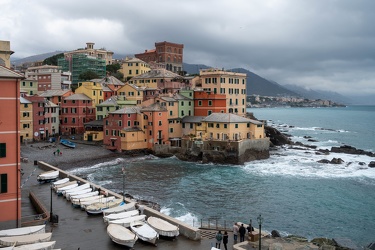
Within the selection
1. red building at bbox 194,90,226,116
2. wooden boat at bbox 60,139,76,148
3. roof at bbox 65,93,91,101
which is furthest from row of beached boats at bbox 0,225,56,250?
roof at bbox 65,93,91,101

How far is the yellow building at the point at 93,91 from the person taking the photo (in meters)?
87.2

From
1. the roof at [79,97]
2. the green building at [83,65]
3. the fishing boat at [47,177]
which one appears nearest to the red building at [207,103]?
the roof at [79,97]

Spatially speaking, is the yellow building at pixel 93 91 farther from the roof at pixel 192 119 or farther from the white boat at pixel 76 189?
the white boat at pixel 76 189

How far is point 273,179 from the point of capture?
53531 mm

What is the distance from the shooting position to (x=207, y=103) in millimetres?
78625

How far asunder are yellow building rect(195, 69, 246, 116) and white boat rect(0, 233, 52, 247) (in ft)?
208

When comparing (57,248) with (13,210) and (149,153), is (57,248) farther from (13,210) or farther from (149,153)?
(149,153)

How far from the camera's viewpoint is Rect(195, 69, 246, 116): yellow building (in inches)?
3231

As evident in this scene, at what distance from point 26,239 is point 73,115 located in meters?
65.7

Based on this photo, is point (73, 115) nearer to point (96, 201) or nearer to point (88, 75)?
point (88, 75)

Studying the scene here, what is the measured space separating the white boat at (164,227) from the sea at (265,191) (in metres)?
9.50

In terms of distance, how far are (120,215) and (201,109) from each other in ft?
180

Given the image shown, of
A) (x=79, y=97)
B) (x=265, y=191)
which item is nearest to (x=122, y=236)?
(x=265, y=191)

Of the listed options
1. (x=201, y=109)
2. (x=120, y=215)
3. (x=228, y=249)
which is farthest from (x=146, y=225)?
(x=201, y=109)
